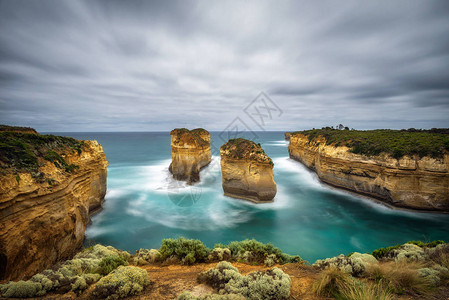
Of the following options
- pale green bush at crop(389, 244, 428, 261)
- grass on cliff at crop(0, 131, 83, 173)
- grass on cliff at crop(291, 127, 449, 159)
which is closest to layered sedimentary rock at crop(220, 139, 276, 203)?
grass on cliff at crop(291, 127, 449, 159)

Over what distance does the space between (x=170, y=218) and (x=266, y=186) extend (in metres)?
9.21

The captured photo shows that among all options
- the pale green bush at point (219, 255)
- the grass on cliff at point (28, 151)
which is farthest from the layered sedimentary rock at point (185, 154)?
the pale green bush at point (219, 255)

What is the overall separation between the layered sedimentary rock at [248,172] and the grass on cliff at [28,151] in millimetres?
12418

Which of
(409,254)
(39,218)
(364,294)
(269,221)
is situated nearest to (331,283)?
(364,294)

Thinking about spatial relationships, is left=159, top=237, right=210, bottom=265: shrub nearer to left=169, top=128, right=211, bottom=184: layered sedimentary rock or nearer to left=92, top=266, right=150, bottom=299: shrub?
left=92, top=266, right=150, bottom=299: shrub

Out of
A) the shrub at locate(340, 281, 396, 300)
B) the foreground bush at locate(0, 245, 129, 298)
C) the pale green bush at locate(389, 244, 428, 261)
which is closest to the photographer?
the shrub at locate(340, 281, 396, 300)

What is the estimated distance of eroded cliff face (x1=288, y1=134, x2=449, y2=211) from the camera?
576 inches

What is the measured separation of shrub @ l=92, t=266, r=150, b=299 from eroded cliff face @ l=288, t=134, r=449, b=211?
65.8ft

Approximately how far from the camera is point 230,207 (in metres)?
17.5

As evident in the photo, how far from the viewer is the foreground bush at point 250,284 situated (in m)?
4.11

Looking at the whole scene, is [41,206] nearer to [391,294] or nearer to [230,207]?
[391,294]

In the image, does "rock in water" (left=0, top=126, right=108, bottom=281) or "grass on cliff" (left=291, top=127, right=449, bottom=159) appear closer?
"rock in water" (left=0, top=126, right=108, bottom=281)

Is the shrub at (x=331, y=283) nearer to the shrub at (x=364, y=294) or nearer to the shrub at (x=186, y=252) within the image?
the shrub at (x=364, y=294)

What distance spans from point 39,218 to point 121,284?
4945mm
